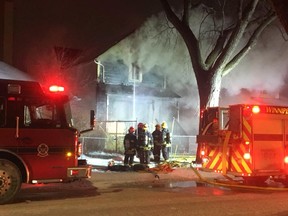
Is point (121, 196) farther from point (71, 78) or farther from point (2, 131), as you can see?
point (71, 78)

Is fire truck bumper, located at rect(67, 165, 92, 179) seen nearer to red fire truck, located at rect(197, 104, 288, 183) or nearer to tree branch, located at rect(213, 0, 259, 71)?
red fire truck, located at rect(197, 104, 288, 183)

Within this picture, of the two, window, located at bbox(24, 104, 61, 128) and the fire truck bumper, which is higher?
window, located at bbox(24, 104, 61, 128)

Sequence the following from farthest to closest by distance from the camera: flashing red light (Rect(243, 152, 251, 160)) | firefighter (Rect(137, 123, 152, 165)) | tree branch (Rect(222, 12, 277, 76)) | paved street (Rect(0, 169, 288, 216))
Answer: tree branch (Rect(222, 12, 277, 76)) → firefighter (Rect(137, 123, 152, 165)) → flashing red light (Rect(243, 152, 251, 160)) → paved street (Rect(0, 169, 288, 216))

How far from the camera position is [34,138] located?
330 inches

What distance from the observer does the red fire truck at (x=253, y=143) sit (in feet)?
33.8

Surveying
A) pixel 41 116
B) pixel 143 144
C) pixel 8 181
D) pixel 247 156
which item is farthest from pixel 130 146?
pixel 8 181

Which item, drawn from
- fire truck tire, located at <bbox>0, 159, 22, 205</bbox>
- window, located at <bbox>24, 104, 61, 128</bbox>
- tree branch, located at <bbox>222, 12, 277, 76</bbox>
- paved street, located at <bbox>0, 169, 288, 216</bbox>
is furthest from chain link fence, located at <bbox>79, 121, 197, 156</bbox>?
fire truck tire, located at <bbox>0, 159, 22, 205</bbox>

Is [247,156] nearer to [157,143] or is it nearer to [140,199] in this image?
[140,199]

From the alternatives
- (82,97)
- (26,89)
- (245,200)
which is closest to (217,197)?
(245,200)

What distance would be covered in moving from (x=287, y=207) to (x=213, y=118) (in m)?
3.83

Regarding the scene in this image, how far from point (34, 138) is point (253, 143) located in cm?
508

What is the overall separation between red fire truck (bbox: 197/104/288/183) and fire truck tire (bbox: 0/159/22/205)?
4.96 meters

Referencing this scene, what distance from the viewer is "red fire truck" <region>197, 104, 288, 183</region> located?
1029 cm

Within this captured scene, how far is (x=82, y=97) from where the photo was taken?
25.3 m
